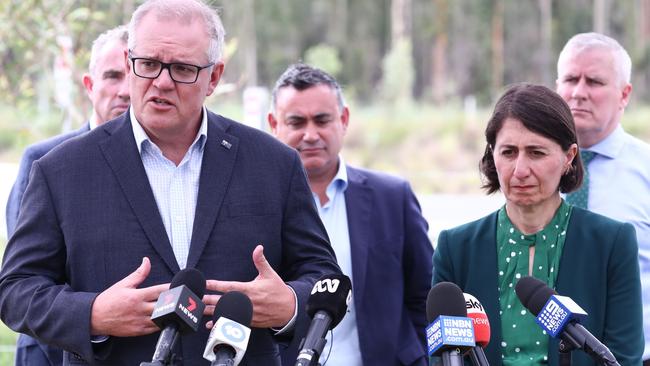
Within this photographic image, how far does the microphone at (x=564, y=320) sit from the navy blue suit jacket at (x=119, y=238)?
0.84m

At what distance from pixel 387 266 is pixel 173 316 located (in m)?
2.53

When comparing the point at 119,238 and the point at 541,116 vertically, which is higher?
the point at 541,116

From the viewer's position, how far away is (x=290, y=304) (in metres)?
3.85

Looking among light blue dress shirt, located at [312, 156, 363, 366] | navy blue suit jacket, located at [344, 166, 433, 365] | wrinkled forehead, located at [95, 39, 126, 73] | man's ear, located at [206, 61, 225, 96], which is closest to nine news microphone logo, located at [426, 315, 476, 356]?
man's ear, located at [206, 61, 225, 96]

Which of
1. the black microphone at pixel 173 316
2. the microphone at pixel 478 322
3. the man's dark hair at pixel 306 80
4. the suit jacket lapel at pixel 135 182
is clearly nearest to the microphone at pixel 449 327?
the microphone at pixel 478 322

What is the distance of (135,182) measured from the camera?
3.99 meters

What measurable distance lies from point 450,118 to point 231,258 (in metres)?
32.5

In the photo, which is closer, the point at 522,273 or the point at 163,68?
the point at 163,68

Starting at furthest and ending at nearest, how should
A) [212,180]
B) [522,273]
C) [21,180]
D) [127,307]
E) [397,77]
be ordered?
[397,77] < [21,180] < [522,273] < [212,180] < [127,307]

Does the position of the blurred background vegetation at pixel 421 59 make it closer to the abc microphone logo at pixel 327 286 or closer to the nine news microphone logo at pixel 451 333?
the abc microphone logo at pixel 327 286

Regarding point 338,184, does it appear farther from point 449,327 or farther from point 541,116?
point 449,327

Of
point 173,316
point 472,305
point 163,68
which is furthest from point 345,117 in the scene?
point 173,316

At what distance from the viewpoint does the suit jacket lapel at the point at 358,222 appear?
548 centimetres

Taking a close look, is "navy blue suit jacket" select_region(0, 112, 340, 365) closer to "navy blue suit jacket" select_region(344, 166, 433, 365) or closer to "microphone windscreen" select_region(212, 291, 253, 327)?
"microphone windscreen" select_region(212, 291, 253, 327)
